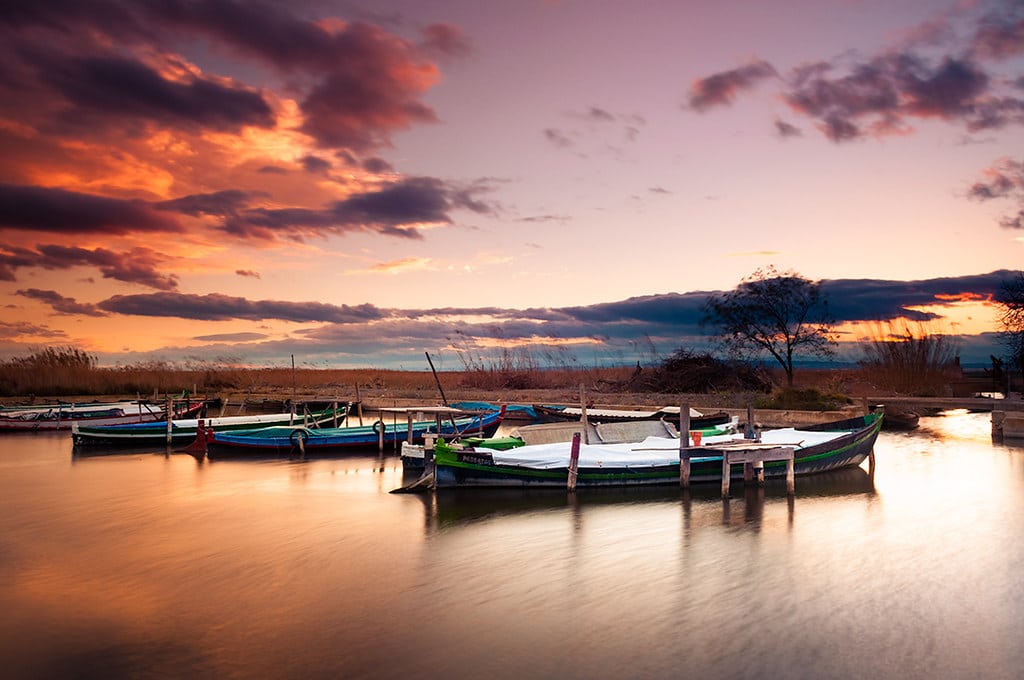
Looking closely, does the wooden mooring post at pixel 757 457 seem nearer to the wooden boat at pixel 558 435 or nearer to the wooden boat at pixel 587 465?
the wooden boat at pixel 587 465

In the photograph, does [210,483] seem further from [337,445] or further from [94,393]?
[94,393]

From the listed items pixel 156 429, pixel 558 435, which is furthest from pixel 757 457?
pixel 156 429

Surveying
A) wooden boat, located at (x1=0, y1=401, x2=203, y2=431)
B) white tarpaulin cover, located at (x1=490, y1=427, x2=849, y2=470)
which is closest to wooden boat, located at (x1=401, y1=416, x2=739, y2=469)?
white tarpaulin cover, located at (x1=490, y1=427, x2=849, y2=470)

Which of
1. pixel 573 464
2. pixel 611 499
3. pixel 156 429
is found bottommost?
pixel 611 499

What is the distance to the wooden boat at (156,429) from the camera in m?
30.2

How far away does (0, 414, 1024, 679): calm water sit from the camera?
9328mm

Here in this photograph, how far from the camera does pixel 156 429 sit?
104 feet

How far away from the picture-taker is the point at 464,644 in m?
9.83

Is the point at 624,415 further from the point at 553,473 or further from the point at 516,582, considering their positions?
the point at 516,582

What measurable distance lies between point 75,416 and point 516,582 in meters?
33.3

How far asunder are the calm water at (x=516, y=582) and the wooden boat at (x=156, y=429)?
9071 mm

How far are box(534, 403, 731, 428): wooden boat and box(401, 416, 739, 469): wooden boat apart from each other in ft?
12.3

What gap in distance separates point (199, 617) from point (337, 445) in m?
18.1

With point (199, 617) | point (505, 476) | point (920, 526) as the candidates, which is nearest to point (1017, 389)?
point (920, 526)
